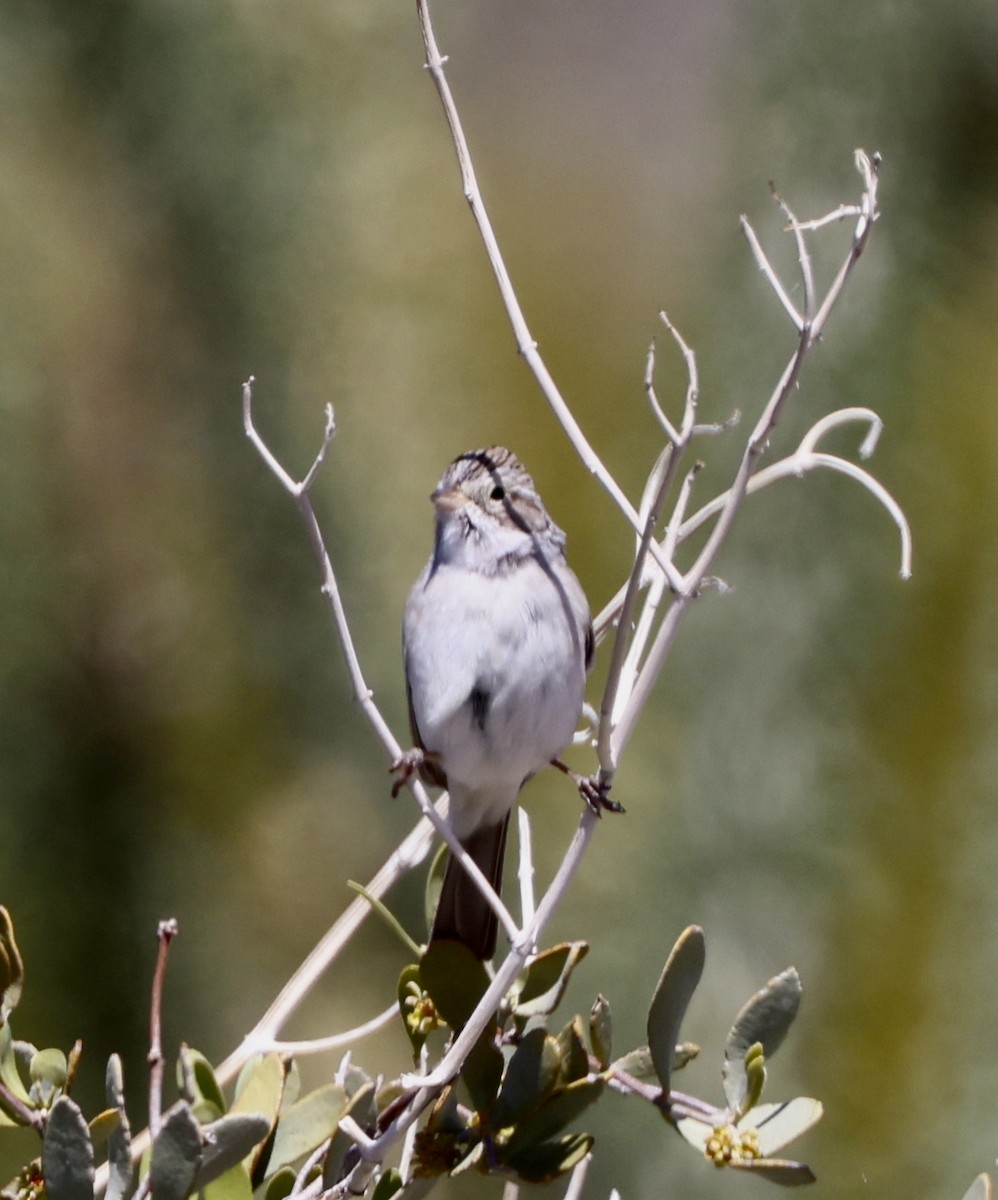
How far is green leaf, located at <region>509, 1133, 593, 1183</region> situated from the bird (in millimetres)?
681

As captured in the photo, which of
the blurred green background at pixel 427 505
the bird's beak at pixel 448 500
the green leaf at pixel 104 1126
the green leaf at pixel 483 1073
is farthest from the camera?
the blurred green background at pixel 427 505

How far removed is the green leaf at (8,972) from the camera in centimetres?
114

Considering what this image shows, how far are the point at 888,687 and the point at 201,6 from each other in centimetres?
186

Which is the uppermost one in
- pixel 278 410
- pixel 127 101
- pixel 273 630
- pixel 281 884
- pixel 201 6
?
pixel 201 6

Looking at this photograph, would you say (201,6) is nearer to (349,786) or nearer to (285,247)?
(285,247)

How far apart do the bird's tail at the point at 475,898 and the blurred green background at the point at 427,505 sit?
1.57 ft

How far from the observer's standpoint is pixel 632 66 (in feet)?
9.30

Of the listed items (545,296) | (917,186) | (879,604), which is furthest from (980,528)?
(545,296)

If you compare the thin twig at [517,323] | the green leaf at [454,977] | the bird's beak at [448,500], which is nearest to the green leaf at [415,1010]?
the green leaf at [454,977]

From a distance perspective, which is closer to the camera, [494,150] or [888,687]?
[888,687]

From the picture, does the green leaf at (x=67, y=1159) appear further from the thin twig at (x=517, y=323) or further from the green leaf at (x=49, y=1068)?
the thin twig at (x=517, y=323)

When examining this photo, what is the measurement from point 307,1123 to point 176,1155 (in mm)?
271

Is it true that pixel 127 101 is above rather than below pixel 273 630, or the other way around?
above

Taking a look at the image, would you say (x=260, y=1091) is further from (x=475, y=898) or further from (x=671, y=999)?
(x=475, y=898)
